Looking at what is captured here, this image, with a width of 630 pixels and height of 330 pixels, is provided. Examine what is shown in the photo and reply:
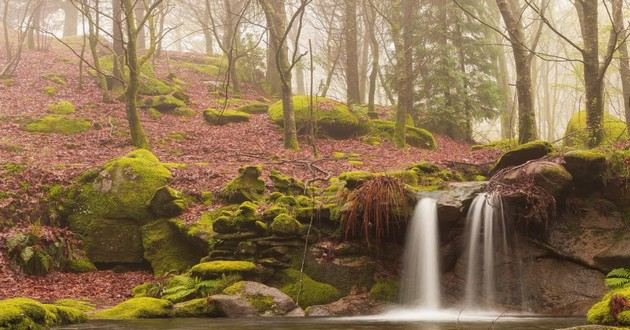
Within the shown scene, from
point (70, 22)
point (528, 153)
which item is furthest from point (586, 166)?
point (70, 22)

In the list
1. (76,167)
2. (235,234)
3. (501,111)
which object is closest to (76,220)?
(76,167)

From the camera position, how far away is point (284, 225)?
32.1 feet

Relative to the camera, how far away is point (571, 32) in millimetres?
43000

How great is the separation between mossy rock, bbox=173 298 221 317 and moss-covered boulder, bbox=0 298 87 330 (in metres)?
1.39

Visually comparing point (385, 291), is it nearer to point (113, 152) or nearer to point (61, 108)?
point (113, 152)

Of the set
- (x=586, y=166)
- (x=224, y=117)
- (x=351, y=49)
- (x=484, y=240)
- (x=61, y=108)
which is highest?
(x=351, y=49)

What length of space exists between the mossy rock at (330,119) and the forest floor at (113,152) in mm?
532

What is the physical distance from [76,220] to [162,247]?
211 cm

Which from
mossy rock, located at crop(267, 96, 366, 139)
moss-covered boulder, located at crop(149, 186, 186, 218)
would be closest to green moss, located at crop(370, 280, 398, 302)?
moss-covered boulder, located at crop(149, 186, 186, 218)

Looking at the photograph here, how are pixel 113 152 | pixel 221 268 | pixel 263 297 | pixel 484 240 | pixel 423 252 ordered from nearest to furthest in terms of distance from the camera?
pixel 263 297 < pixel 221 268 < pixel 484 240 < pixel 423 252 < pixel 113 152

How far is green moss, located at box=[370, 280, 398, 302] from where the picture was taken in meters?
9.45

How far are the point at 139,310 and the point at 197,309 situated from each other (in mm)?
865

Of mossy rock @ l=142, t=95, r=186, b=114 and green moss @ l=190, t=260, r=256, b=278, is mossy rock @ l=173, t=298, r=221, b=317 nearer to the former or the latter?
green moss @ l=190, t=260, r=256, b=278

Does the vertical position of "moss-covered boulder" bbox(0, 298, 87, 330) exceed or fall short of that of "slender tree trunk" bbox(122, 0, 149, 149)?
it falls short
